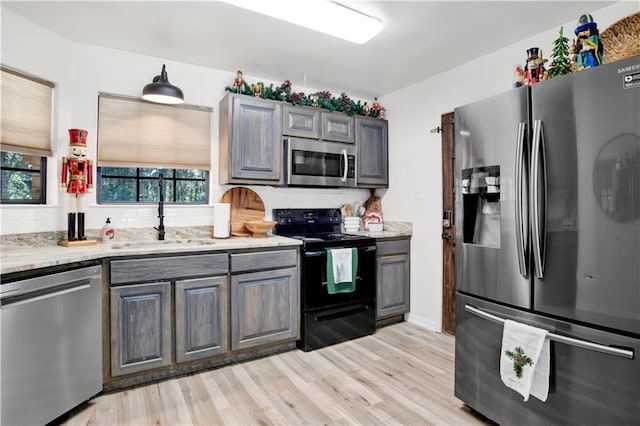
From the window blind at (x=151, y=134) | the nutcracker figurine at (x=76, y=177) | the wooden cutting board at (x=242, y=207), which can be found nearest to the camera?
the nutcracker figurine at (x=76, y=177)

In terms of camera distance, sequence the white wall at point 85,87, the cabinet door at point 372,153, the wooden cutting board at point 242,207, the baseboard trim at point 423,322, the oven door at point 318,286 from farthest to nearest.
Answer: the cabinet door at point 372,153, the baseboard trim at point 423,322, the wooden cutting board at point 242,207, the oven door at point 318,286, the white wall at point 85,87

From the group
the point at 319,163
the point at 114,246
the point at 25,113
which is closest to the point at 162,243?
the point at 114,246

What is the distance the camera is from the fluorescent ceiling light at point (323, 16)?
2.04 m

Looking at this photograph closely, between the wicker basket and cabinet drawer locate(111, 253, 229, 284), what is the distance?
2.70 meters

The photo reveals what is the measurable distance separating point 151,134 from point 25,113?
827 mm

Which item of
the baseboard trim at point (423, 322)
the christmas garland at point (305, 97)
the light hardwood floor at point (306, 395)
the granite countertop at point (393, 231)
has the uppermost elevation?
the christmas garland at point (305, 97)

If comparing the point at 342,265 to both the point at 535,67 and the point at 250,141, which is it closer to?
the point at 250,141

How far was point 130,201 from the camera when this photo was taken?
9.50 ft

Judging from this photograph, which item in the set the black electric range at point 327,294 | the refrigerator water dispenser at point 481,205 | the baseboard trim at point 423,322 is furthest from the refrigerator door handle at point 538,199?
the baseboard trim at point 423,322

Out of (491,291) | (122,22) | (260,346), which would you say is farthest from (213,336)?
(122,22)

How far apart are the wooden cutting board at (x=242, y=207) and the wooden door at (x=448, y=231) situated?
1830 mm

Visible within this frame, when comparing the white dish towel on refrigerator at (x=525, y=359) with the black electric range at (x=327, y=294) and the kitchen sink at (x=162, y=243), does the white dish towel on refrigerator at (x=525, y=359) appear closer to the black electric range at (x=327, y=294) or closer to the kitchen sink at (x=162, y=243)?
the black electric range at (x=327, y=294)

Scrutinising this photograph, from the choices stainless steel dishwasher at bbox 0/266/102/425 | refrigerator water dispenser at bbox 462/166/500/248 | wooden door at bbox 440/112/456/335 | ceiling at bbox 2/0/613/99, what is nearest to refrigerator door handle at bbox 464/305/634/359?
refrigerator water dispenser at bbox 462/166/500/248

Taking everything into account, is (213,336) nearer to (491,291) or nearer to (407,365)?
(407,365)
